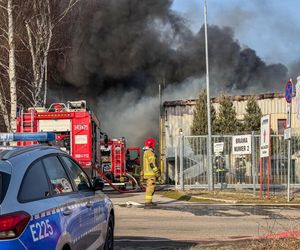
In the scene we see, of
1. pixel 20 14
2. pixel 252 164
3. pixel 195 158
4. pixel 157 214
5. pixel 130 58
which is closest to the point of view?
pixel 157 214

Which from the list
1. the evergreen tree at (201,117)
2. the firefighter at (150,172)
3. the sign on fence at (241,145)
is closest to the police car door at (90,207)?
the firefighter at (150,172)

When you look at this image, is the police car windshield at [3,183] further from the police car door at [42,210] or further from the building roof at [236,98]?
the building roof at [236,98]

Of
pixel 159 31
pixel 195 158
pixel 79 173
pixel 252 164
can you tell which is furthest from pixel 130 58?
pixel 79 173

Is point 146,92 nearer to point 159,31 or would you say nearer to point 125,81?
point 125,81

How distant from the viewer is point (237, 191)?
18297 millimetres

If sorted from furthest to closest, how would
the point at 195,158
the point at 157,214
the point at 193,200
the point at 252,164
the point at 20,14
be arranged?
the point at 20,14, the point at 195,158, the point at 252,164, the point at 193,200, the point at 157,214

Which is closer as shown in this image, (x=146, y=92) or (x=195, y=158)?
(x=195, y=158)

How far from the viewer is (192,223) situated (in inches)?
403

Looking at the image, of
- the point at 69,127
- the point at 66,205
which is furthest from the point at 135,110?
the point at 66,205

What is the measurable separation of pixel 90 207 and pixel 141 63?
23.0 metres

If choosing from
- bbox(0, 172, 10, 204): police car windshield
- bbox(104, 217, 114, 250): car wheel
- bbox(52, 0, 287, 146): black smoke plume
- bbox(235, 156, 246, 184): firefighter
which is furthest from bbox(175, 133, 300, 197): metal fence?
bbox(0, 172, 10, 204): police car windshield

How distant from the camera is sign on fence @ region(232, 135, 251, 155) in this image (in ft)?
56.6

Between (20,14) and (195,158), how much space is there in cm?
856

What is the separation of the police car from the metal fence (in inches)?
523
